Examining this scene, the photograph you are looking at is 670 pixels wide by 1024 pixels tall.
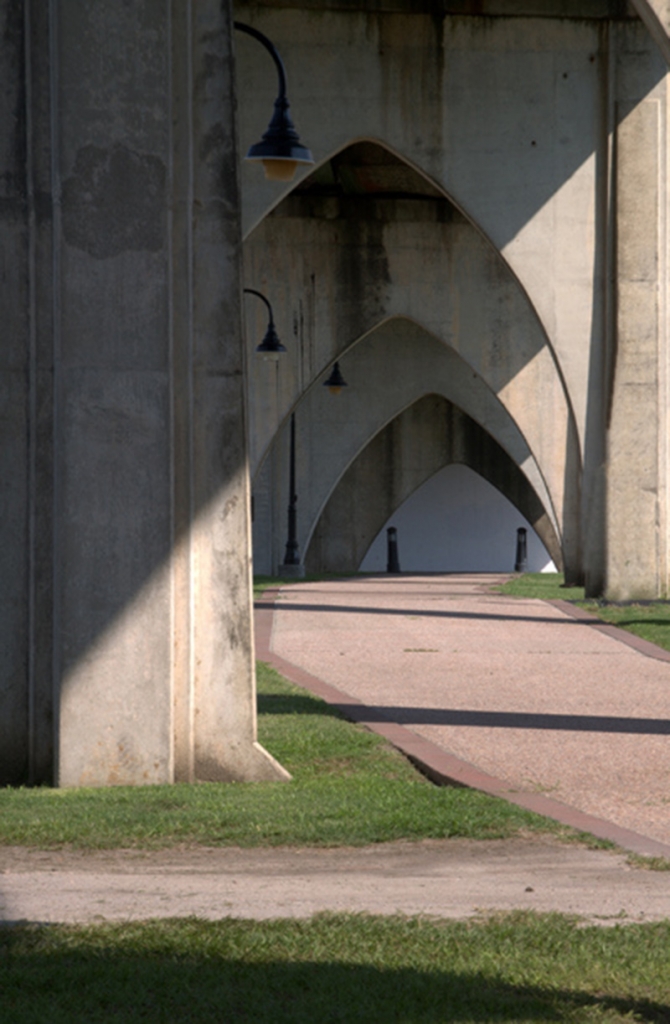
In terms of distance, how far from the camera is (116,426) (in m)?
8.12

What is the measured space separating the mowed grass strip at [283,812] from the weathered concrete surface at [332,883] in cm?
18

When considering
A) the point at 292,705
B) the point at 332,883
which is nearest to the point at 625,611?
the point at 292,705

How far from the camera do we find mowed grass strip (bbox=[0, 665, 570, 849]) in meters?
6.64

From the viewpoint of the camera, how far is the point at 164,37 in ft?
27.1

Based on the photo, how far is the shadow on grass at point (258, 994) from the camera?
13.1 feet

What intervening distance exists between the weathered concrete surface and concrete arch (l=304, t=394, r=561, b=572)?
4238 cm

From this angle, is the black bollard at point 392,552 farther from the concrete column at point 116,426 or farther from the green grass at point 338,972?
the green grass at point 338,972

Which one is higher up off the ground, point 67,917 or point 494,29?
point 494,29

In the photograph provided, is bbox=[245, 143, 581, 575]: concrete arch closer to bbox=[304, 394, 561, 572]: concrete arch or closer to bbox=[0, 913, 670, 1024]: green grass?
bbox=[304, 394, 561, 572]: concrete arch

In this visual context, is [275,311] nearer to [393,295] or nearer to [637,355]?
[393,295]

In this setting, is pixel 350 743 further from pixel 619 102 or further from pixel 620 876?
pixel 619 102

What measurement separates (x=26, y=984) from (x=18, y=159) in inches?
202

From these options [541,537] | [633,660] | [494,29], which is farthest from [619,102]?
[541,537]

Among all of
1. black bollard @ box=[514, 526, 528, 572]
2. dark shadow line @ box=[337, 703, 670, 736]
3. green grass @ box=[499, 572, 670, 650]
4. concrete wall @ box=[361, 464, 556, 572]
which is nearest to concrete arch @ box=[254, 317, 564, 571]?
black bollard @ box=[514, 526, 528, 572]
